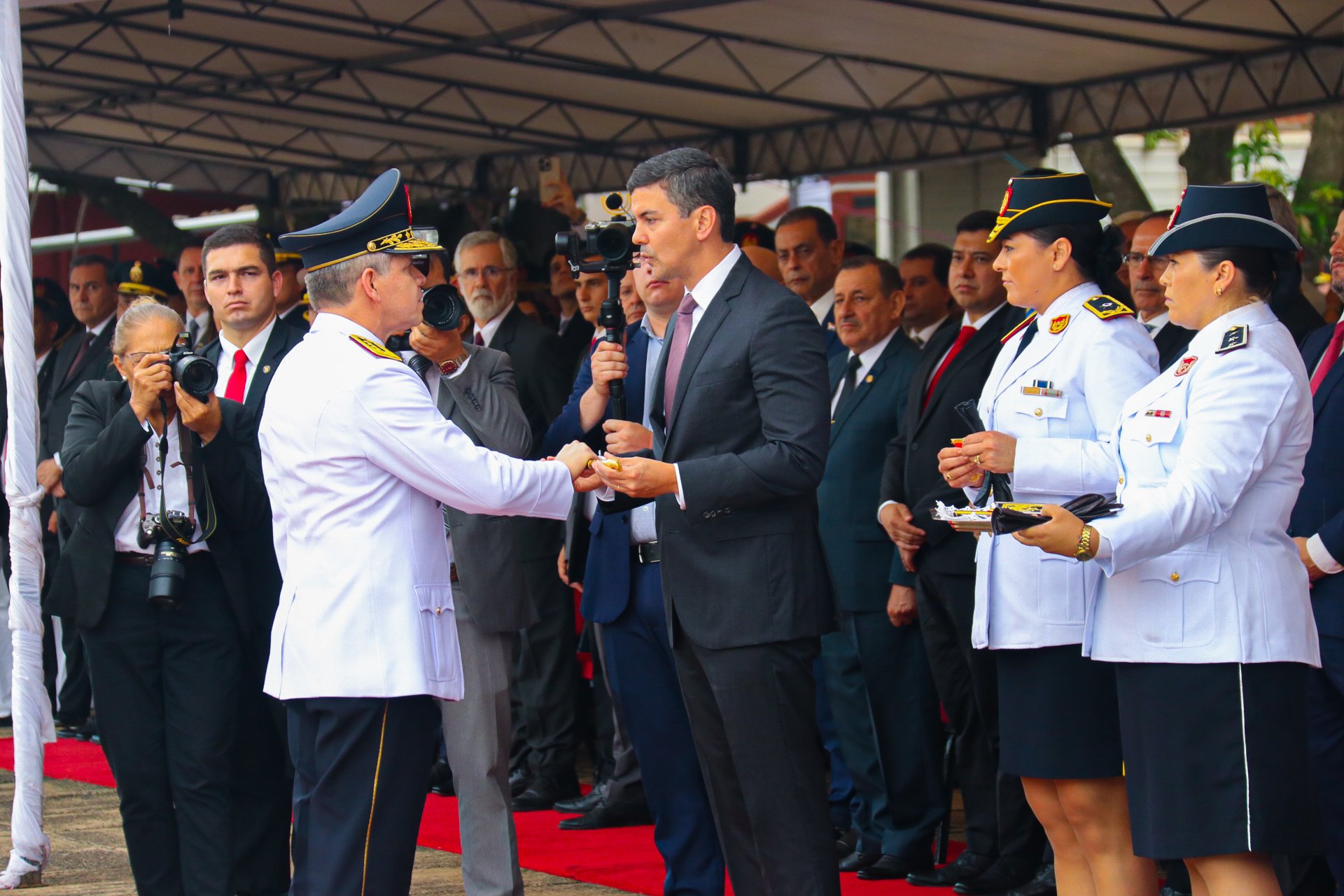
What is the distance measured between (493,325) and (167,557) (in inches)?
86.4

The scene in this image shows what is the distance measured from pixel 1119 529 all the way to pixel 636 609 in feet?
4.93

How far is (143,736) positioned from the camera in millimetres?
4008

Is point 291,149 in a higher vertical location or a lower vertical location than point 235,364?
higher

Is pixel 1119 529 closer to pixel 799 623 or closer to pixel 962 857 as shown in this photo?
pixel 799 623

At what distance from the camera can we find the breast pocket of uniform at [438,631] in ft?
10.3

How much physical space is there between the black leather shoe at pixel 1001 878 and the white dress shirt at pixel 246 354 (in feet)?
8.57

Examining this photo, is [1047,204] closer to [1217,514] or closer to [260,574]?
[1217,514]

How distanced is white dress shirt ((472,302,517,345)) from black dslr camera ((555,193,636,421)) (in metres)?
2.41

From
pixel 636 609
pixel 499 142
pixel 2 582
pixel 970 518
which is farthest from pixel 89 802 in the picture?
pixel 499 142

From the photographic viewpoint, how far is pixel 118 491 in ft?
13.5

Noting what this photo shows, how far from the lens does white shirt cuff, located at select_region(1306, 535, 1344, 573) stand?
3.66 metres

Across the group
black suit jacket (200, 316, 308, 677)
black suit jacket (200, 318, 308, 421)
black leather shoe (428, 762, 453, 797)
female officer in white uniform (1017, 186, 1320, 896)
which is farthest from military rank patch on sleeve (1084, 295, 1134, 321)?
black leather shoe (428, 762, 453, 797)

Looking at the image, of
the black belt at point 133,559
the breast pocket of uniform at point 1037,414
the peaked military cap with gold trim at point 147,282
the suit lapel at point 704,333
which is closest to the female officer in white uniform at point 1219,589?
the breast pocket of uniform at point 1037,414

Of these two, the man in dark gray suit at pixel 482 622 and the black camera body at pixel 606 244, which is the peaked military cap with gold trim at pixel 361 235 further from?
the man in dark gray suit at pixel 482 622
